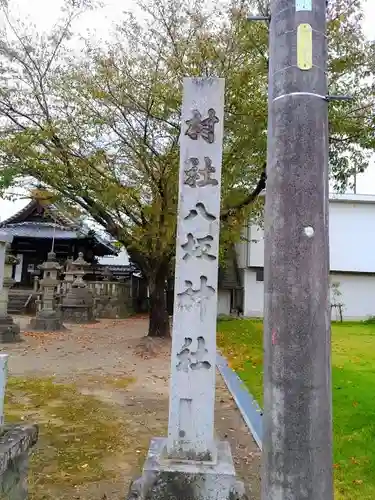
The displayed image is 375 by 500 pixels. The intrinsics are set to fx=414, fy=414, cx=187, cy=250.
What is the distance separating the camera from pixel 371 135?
8875 millimetres

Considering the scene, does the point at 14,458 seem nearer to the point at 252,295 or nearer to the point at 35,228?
the point at 252,295

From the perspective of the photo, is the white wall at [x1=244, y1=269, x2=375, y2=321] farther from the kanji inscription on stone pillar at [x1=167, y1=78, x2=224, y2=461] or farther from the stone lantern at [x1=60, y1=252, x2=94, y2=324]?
the kanji inscription on stone pillar at [x1=167, y1=78, x2=224, y2=461]

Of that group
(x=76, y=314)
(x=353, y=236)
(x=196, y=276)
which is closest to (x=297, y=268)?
(x=196, y=276)

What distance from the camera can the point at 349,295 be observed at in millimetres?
21531

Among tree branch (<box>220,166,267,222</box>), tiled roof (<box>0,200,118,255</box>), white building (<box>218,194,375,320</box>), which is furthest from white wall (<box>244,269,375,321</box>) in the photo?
tree branch (<box>220,166,267,222</box>)

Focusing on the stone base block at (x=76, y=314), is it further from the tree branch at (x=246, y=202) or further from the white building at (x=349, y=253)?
the tree branch at (x=246, y=202)

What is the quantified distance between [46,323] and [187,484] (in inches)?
512

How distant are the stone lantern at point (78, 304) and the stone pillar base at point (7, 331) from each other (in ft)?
17.1

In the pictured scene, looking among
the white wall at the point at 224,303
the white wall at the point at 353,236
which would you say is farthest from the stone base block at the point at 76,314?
the white wall at the point at 353,236

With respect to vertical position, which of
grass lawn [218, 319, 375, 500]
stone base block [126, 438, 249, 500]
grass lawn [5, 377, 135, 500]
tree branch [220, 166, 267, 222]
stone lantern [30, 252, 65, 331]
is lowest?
grass lawn [5, 377, 135, 500]

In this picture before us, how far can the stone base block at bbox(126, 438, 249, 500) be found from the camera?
2.95m

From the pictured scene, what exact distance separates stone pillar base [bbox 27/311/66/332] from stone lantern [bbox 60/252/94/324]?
2469 mm

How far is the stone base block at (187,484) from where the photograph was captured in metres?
2.95

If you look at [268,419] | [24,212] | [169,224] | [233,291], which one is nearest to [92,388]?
[169,224]
